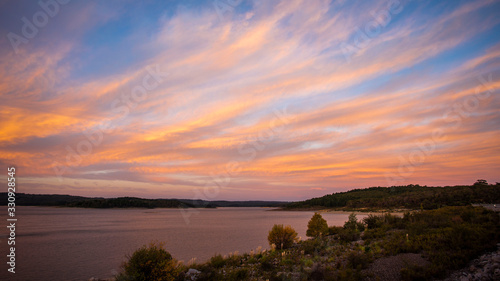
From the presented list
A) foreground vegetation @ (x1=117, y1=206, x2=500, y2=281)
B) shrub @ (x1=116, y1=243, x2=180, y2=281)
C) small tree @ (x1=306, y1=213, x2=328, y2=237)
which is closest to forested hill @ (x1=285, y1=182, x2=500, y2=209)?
small tree @ (x1=306, y1=213, x2=328, y2=237)

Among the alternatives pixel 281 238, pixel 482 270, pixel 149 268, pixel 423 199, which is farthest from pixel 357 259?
pixel 423 199

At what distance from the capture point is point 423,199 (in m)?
63.4

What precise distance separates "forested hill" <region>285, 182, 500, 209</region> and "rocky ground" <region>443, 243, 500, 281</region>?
1686cm

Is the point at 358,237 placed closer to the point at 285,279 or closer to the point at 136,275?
the point at 285,279

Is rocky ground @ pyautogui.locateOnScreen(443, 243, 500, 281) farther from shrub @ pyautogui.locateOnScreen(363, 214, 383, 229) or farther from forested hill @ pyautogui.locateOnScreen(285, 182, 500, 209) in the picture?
forested hill @ pyautogui.locateOnScreen(285, 182, 500, 209)

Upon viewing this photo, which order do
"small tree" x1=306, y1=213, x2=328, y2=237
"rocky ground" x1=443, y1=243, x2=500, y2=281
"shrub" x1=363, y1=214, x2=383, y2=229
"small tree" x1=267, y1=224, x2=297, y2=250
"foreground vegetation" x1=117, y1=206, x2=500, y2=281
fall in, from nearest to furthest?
"rocky ground" x1=443, y1=243, x2=500, y2=281
"foreground vegetation" x1=117, y1=206, x2=500, y2=281
"small tree" x1=267, y1=224, x2=297, y2=250
"shrub" x1=363, y1=214, x2=383, y2=229
"small tree" x1=306, y1=213, x2=328, y2=237

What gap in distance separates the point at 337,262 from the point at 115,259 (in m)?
17.4

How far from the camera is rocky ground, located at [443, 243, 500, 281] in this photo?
8.25m

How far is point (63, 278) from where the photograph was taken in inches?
625

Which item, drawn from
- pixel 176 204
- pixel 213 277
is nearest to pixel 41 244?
pixel 213 277

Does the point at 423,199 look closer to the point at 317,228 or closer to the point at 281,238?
the point at 317,228

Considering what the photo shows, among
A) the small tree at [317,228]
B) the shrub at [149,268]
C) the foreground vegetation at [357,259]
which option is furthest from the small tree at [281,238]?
the shrub at [149,268]

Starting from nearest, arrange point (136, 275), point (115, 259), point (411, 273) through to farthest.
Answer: point (411, 273)
point (136, 275)
point (115, 259)

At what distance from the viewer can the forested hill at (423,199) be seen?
41569mm
